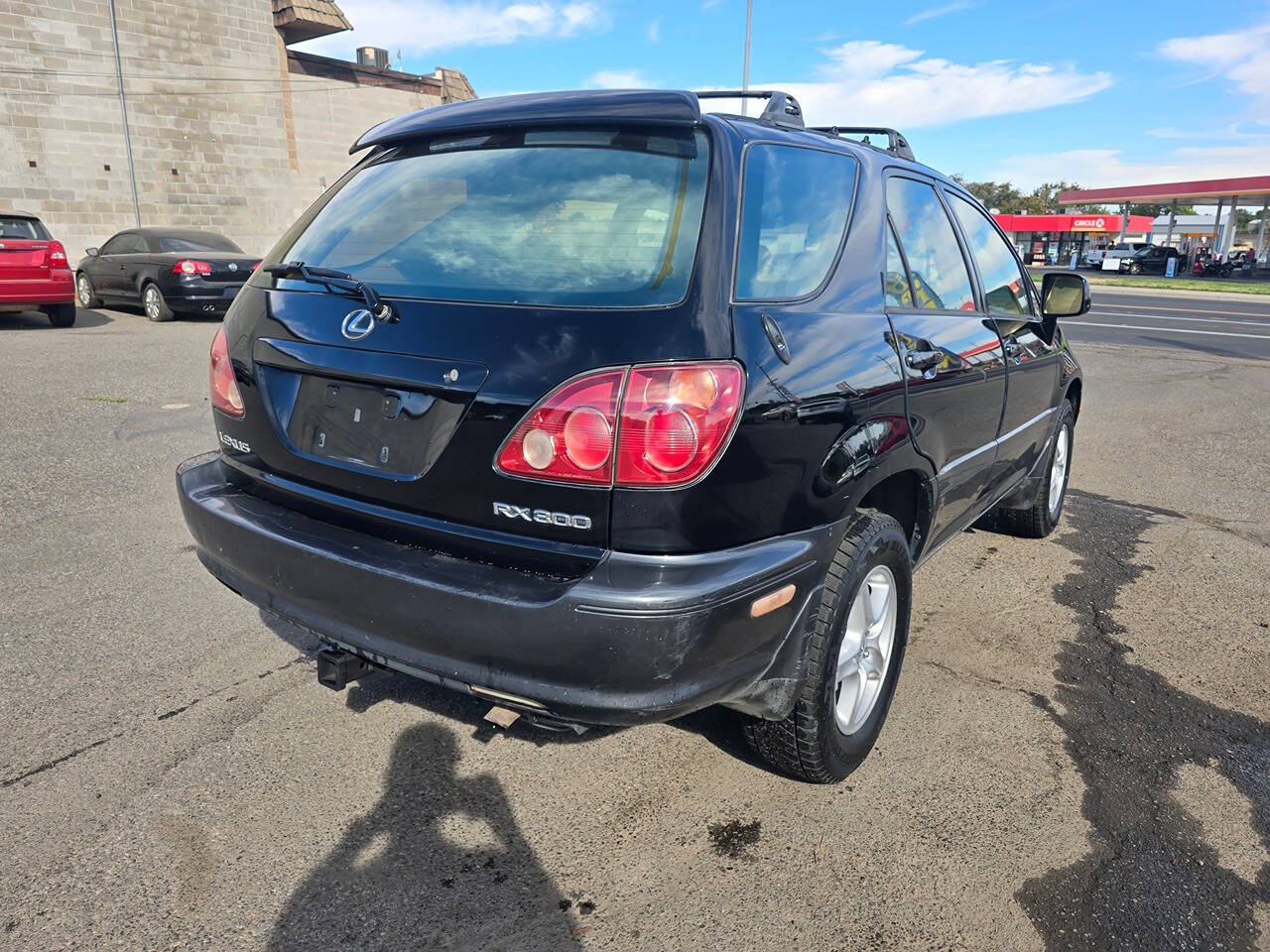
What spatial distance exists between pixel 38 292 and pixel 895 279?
12.5 meters

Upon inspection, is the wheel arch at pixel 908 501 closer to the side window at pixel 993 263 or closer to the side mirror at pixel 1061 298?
the side window at pixel 993 263

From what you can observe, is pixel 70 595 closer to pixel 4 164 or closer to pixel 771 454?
pixel 771 454

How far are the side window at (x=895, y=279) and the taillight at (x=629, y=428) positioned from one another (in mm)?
1077

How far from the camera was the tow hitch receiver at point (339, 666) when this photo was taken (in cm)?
245


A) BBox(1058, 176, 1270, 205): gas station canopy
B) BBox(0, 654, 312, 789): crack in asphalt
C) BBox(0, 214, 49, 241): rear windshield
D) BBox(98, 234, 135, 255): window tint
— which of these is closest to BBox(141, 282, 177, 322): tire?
BBox(98, 234, 135, 255): window tint

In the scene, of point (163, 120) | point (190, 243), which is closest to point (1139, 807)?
point (190, 243)

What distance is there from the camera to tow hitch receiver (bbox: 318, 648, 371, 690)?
8.05 feet

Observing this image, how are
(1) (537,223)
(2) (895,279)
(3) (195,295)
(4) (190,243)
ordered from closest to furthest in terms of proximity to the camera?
(1) (537,223) → (2) (895,279) → (3) (195,295) → (4) (190,243)

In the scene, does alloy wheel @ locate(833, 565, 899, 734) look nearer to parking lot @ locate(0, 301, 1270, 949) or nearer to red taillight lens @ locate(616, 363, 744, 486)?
parking lot @ locate(0, 301, 1270, 949)

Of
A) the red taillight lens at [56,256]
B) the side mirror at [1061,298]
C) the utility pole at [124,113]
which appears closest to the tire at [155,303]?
the red taillight lens at [56,256]

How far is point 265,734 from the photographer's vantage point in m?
2.84

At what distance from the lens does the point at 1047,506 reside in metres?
4.88

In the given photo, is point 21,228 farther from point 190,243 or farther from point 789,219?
point 789,219

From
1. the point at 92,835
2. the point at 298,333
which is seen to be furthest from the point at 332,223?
the point at 92,835
